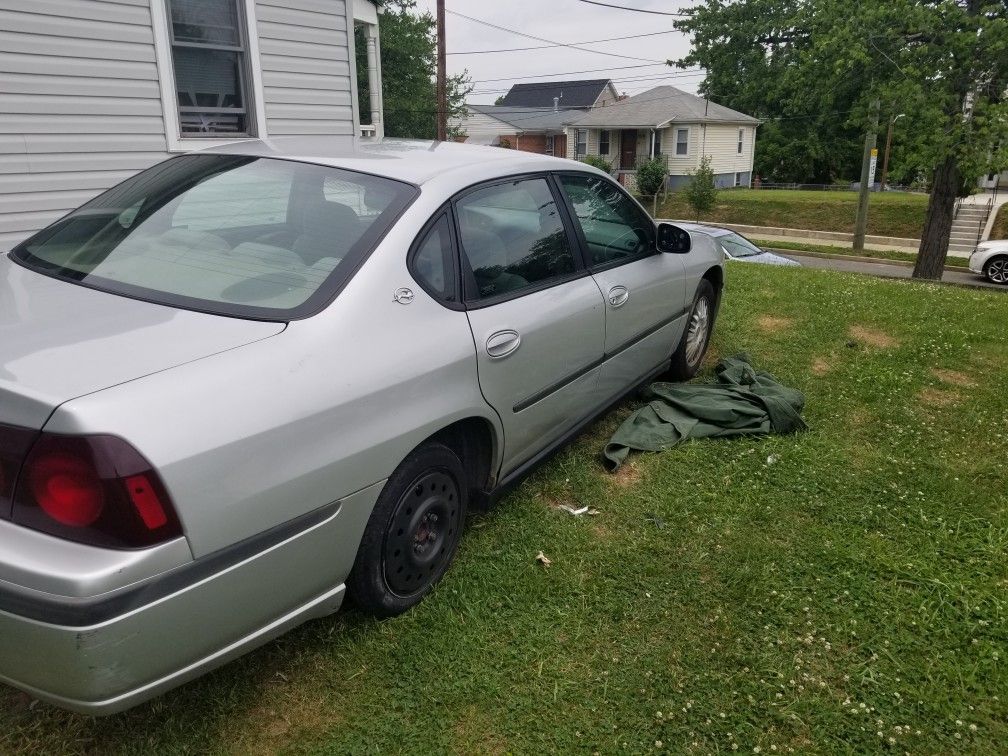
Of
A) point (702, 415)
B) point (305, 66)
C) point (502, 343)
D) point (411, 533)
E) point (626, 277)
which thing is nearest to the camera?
point (411, 533)

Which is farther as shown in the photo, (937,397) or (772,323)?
(772,323)

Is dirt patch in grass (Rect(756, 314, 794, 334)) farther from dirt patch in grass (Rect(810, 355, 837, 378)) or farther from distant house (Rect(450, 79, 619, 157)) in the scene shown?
Answer: distant house (Rect(450, 79, 619, 157))

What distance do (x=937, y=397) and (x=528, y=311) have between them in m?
3.24

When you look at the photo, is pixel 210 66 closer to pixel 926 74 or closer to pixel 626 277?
pixel 626 277

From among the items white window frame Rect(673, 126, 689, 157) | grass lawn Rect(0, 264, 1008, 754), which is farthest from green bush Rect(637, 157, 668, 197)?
grass lawn Rect(0, 264, 1008, 754)

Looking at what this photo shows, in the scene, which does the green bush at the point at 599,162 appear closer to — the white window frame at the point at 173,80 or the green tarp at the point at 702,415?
the white window frame at the point at 173,80

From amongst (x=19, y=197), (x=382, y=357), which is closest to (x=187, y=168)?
(x=382, y=357)

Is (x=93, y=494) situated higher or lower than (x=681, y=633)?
higher

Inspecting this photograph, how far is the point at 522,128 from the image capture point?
49094 millimetres

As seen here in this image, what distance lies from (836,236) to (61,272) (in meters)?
28.6

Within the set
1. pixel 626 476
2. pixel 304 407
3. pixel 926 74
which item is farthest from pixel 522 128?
pixel 304 407

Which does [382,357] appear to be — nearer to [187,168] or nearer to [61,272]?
[61,272]

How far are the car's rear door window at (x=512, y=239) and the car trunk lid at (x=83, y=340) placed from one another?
1.01 meters

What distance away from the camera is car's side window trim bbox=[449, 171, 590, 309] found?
2.97m
